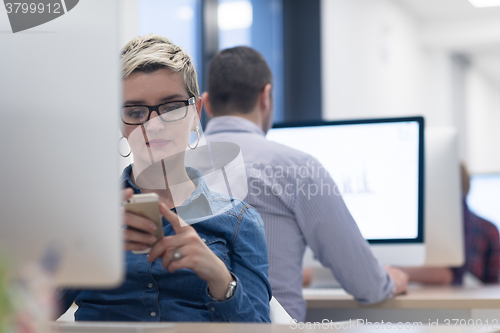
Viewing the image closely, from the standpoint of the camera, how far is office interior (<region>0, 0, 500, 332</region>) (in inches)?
57.2

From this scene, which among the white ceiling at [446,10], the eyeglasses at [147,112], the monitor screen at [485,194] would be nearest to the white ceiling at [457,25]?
the white ceiling at [446,10]

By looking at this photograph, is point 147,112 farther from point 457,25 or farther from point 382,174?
point 457,25

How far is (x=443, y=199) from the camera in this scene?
1677mm

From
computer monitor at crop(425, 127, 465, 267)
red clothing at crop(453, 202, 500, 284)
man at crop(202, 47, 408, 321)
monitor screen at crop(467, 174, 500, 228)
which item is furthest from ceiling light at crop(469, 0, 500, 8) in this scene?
man at crop(202, 47, 408, 321)

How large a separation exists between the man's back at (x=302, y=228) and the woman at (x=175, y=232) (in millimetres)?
304

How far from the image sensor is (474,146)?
718 centimetres

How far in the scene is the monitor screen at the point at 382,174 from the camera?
5.20 feet

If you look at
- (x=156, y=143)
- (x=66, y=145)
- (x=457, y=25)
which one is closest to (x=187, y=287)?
(x=156, y=143)

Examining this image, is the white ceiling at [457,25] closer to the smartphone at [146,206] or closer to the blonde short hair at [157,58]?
the blonde short hair at [157,58]

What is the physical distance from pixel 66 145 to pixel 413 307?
109 centimetres

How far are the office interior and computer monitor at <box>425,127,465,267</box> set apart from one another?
0.16ft

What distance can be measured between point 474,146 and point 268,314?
22.6 feet

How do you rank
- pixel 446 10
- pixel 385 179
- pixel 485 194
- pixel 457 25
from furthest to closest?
pixel 457 25
pixel 446 10
pixel 485 194
pixel 385 179

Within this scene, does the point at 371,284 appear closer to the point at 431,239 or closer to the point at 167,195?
the point at 431,239
